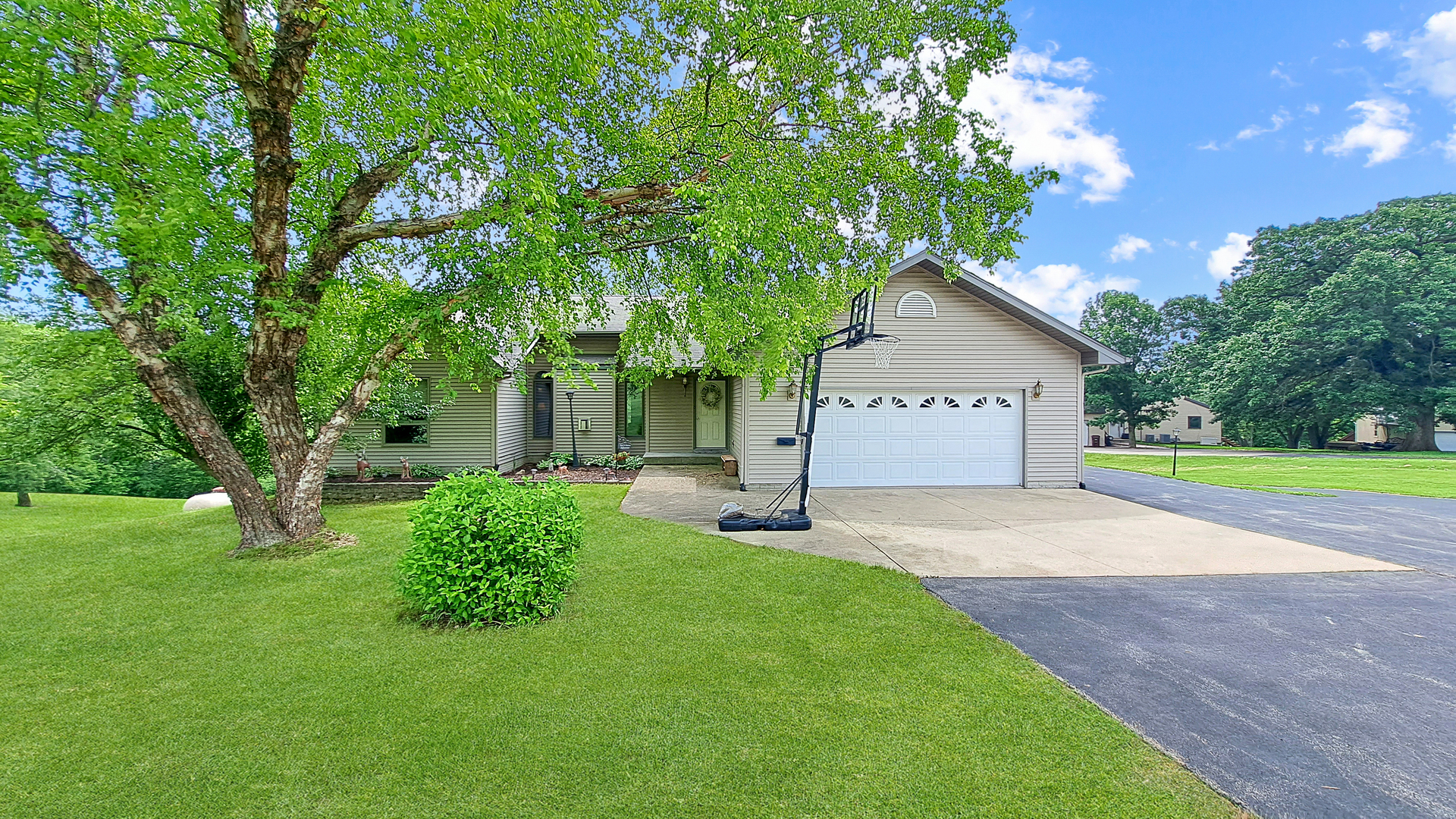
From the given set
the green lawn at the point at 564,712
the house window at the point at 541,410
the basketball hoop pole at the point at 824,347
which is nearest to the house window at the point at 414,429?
the house window at the point at 541,410

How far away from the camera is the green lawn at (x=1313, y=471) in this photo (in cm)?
1354

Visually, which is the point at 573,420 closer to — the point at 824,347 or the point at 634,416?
the point at 634,416

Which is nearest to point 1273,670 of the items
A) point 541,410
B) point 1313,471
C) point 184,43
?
point 184,43

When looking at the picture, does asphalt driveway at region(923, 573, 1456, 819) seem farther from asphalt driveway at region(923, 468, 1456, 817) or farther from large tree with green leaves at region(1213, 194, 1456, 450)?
large tree with green leaves at region(1213, 194, 1456, 450)

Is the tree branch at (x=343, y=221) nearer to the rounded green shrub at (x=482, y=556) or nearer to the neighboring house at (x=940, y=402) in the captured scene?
the rounded green shrub at (x=482, y=556)

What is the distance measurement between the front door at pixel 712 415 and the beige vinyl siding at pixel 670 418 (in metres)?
0.27

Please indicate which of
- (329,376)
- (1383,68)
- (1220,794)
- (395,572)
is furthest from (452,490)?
(1383,68)

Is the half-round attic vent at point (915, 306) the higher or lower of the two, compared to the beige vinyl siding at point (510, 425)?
higher

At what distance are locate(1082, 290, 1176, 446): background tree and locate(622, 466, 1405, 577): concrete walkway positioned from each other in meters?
32.5

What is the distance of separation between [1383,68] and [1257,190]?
32.5 ft

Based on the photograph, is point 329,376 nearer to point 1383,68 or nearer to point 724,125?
point 724,125

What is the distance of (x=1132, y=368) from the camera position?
1529 inches

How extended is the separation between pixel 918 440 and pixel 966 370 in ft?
5.62

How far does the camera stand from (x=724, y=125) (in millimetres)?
7289
